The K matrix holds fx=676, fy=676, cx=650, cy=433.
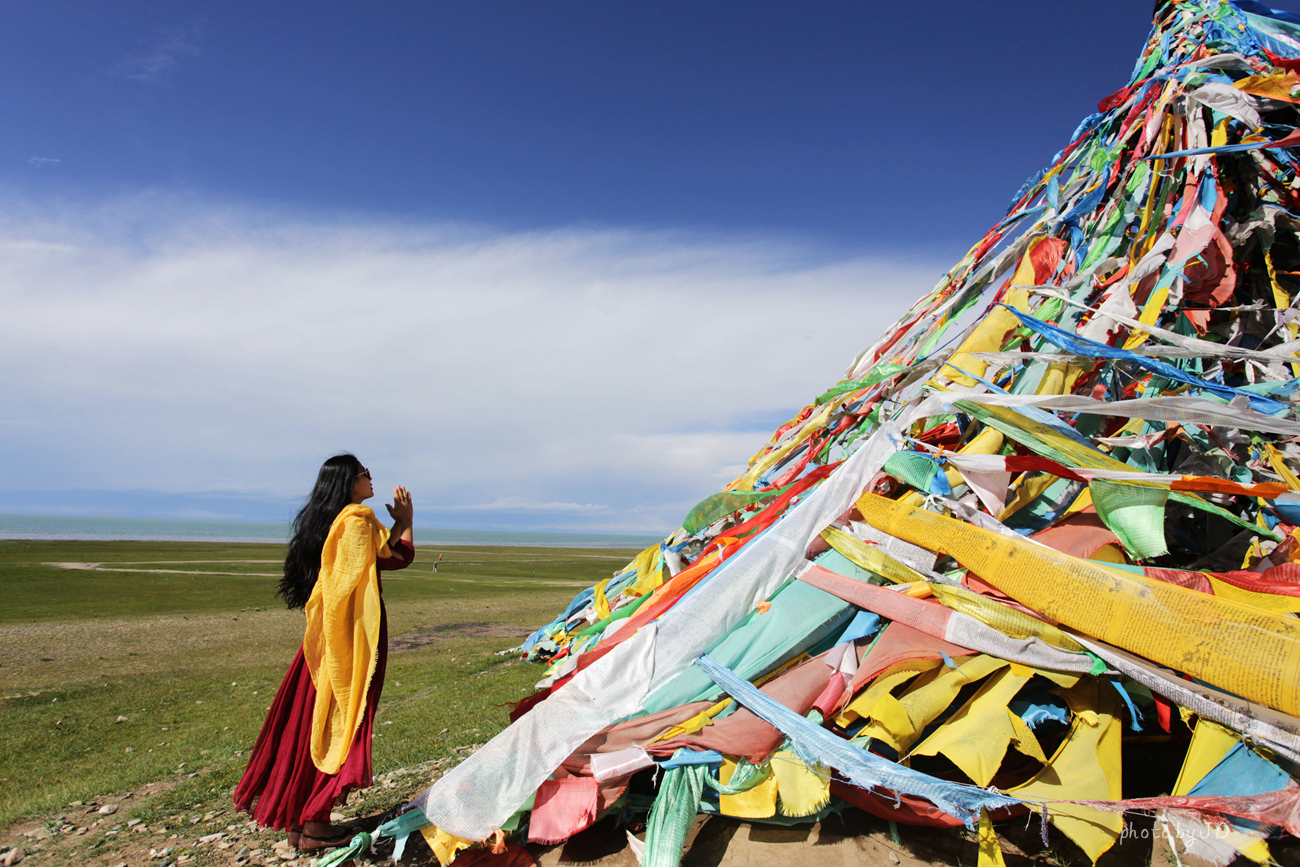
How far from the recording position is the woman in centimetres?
365

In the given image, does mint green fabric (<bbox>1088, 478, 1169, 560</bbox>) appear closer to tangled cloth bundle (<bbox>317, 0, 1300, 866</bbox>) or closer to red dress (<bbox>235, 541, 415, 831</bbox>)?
tangled cloth bundle (<bbox>317, 0, 1300, 866</bbox>)

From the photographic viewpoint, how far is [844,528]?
4.28m

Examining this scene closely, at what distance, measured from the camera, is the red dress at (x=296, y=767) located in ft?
11.9

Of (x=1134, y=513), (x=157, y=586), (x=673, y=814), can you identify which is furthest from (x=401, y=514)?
(x=157, y=586)

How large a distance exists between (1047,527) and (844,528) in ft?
3.80

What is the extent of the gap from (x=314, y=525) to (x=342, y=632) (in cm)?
69

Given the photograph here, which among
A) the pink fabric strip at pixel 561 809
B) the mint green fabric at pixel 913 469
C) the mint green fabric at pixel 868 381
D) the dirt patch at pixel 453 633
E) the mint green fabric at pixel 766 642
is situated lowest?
the dirt patch at pixel 453 633

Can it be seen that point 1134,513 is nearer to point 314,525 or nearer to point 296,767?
point 314,525

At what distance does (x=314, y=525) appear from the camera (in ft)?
13.3

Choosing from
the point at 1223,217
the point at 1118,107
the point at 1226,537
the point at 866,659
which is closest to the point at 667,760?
the point at 866,659

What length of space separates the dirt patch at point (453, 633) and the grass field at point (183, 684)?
1.7 inches

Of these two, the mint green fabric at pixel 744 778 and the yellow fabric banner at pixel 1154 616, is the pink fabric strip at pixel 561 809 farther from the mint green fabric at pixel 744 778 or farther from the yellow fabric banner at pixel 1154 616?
the yellow fabric banner at pixel 1154 616

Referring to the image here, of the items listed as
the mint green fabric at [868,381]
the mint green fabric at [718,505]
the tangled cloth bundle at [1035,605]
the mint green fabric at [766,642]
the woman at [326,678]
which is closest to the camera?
the tangled cloth bundle at [1035,605]

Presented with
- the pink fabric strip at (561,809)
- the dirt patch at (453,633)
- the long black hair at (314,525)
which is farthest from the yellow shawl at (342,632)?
the dirt patch at (453,633)
